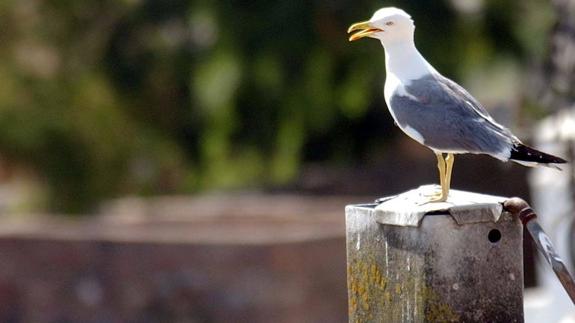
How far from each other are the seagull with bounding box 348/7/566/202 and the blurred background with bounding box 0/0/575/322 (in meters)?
3.03

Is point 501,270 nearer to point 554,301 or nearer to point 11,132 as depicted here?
point 554,301

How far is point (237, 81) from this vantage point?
1085 centimetres

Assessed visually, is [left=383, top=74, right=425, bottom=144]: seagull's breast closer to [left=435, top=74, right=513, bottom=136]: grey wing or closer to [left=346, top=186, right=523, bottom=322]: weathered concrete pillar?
[left=435, top=74, right=513, bottom=136]: grey wing

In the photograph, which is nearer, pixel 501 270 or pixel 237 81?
pixel 501 270

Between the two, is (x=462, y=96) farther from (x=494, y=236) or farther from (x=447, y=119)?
(x=494, y=236)

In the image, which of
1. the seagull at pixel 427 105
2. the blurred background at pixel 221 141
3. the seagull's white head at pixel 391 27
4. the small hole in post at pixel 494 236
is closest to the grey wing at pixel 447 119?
the seagull at pixel 427 105

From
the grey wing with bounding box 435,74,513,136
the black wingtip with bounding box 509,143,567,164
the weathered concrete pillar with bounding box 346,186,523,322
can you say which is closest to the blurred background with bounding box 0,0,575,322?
the grey wing with bounding box 435,74,513,136

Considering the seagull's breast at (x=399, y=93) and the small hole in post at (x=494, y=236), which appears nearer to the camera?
the small hole in post at (x=494, y=236)

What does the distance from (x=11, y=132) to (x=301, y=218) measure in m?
3.45

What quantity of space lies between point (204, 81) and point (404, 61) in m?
8.05

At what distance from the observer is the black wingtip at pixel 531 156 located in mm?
3023

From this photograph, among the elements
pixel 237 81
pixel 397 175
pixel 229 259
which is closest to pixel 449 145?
pixel 229 259

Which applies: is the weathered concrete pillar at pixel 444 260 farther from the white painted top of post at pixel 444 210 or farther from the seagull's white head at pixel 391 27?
the seagull's white head at pixel 391 27

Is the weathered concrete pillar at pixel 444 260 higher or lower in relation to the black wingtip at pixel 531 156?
lower
